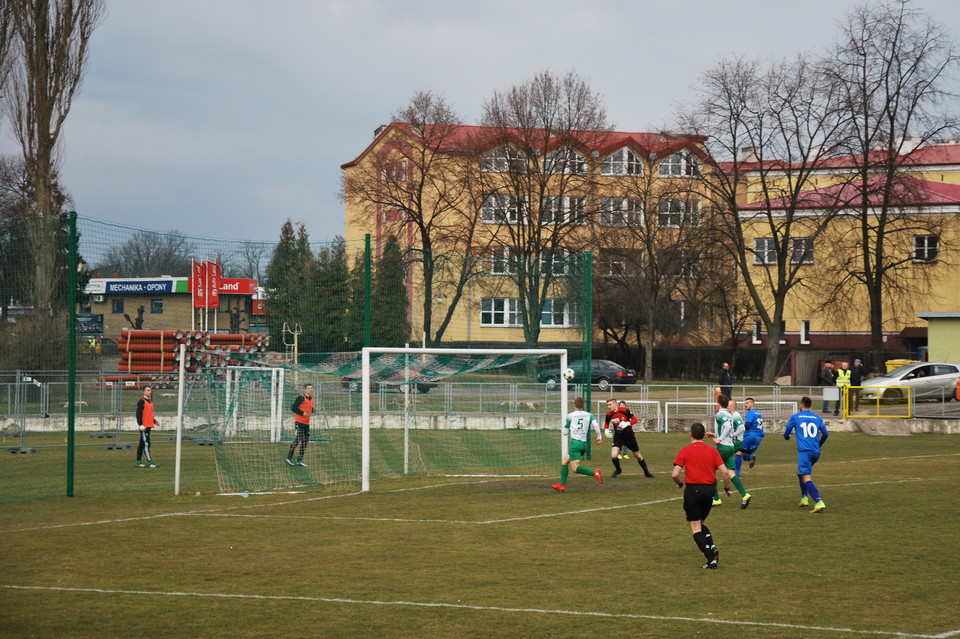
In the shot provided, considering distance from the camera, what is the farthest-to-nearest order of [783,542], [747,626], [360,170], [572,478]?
1. [360,170]
2. [572,478]
3. [783,542]
4. [747,626]

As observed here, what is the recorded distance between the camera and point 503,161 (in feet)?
174

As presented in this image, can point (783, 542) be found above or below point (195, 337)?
below

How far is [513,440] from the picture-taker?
31203 millimetres

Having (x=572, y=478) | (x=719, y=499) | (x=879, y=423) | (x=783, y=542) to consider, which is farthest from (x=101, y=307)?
(x=879, y=423)

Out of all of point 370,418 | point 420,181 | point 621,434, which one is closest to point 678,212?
point 420,181

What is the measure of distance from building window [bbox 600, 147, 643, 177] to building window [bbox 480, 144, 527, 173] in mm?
12453

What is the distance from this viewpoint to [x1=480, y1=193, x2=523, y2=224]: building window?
5294 centimetres

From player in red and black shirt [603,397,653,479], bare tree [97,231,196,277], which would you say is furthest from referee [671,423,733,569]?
bare tree [97,231,196,277]

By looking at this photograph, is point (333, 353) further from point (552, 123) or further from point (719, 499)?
point (552, 123)

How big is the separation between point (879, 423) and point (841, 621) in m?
29.3

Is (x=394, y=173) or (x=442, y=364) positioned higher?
(x=394, y=173)

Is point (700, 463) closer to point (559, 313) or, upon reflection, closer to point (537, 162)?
point (559, 313)

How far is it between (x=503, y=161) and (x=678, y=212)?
15.1 m

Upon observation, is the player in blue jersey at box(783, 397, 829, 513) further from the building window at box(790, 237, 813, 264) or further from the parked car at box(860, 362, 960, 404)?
the building window at box(790, 237, 813, 264)
